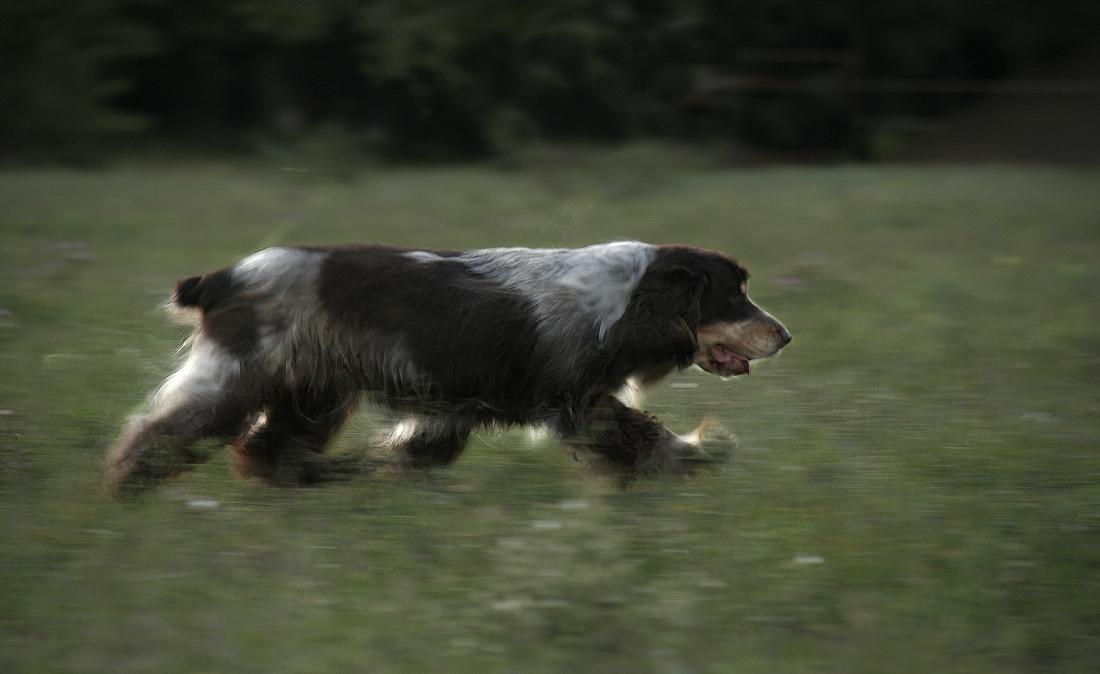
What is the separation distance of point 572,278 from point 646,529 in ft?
3.60

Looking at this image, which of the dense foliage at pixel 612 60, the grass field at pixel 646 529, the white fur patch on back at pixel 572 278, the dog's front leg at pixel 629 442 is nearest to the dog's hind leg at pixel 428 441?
the grass field at pixel 646 529

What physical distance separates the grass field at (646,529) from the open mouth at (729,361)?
404 mm

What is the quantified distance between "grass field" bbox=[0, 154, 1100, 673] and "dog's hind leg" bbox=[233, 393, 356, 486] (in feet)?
0.36

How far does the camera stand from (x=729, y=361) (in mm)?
5430

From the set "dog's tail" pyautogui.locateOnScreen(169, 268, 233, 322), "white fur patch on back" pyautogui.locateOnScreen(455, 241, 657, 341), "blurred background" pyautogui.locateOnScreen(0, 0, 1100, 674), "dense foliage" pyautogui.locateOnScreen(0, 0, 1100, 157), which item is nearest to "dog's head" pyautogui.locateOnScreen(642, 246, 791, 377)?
"white fur patch on back" pyautogui.locateOnScreen(455, 241, 657, 341)

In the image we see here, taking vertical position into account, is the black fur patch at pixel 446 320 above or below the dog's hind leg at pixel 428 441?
above

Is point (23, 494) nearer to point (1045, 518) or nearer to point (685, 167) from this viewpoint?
point (1045, 518)

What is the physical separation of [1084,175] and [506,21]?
8636mm

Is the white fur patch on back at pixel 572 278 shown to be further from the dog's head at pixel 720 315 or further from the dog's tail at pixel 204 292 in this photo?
the dog's tail at pixel 204 292

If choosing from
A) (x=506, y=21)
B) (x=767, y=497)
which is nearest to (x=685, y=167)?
(x=506, y=21)

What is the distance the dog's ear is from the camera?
5027 millimetres

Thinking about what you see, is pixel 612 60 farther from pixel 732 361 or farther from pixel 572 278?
pixel 572 278

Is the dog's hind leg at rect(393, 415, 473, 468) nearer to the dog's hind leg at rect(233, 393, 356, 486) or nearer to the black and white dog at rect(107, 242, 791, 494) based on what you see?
the black and white dog at rect(107, 242, 791, 494)

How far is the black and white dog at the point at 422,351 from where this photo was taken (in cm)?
474
